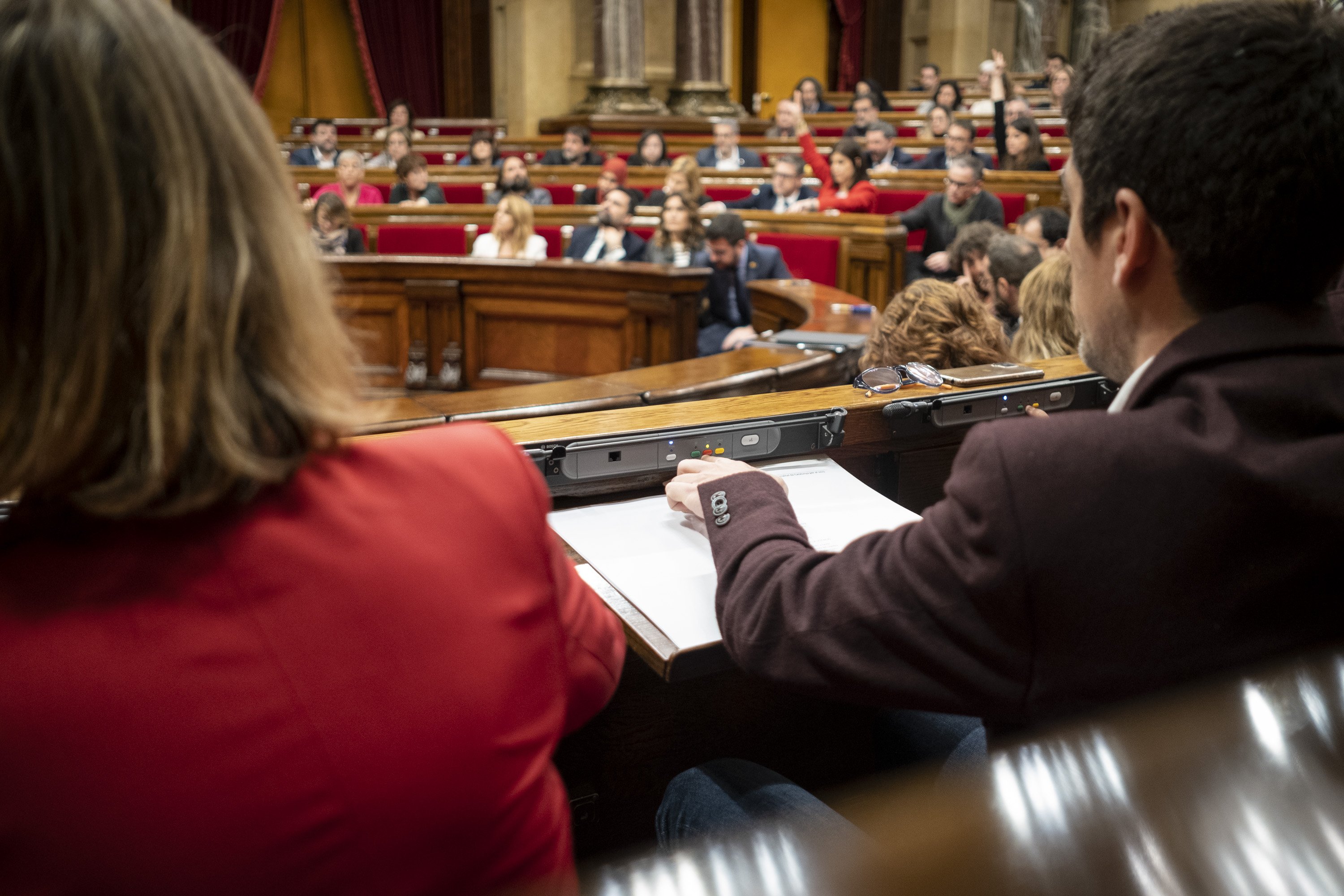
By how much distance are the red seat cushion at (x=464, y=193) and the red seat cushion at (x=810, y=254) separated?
10.6ft

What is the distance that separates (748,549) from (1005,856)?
64 centimetres

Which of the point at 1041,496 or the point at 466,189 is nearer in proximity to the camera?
the point at 1041,496

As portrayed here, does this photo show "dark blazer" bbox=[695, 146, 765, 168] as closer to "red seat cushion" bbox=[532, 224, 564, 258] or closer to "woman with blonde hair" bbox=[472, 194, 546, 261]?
"red seat cushion" bbox=[532, 224, 564, 258]

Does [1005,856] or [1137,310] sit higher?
[1137,310]

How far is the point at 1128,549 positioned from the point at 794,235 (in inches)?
202

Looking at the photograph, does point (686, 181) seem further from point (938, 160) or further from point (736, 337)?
point (938, 160)

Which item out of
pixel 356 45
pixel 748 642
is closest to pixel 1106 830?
pixel 748 642

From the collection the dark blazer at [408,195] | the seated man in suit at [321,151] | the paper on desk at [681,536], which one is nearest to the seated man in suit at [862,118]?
the dark blazer at [408,195]

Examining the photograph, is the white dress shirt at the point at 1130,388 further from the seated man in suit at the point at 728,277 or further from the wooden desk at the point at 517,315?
the seated man in suit at the point at 728,277

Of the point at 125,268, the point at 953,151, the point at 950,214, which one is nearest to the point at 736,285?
the point at 950,214

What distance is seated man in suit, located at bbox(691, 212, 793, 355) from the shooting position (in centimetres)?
495

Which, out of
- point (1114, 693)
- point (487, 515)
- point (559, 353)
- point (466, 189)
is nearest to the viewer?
point (487, 515)

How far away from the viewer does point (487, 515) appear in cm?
69

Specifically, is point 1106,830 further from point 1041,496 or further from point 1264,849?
point 1041,496
